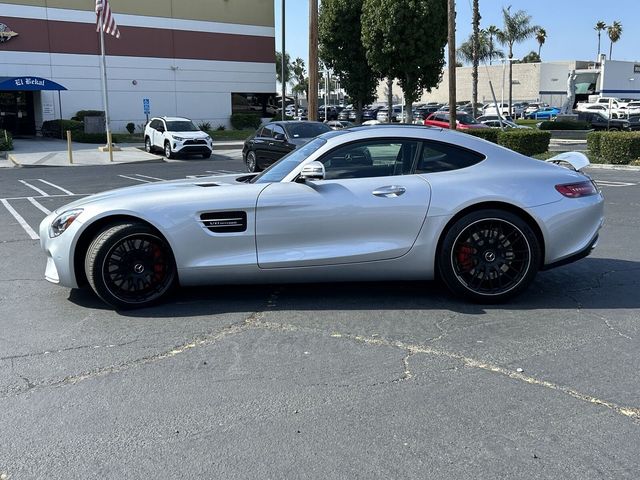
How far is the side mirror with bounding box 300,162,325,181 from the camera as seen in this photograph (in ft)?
15.9

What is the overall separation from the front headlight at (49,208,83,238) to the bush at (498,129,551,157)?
59.7 ft

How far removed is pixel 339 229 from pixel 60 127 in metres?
33.0

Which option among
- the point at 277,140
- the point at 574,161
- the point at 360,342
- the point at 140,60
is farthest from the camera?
the point at 140,60

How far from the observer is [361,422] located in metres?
3.25

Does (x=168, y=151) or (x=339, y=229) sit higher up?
(x=168, y=151)

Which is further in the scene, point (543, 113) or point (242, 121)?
point (543, 113)

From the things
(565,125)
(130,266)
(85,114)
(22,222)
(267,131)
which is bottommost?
(22,222)

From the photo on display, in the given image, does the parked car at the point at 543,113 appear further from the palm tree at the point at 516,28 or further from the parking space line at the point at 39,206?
the parking space line at the point at 39,206

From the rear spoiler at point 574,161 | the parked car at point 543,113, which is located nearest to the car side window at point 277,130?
the rear spoiler at point 574,161

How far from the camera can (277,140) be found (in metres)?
16.9

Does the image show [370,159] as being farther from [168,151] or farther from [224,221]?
[168,151]

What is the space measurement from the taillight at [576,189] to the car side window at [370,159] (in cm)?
127

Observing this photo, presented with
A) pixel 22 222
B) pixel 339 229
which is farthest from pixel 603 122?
pixel 339 229

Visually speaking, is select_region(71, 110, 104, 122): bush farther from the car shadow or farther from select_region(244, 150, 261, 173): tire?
the car shadow
